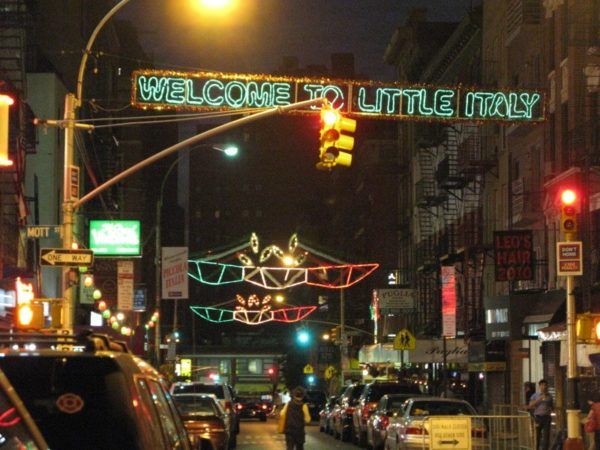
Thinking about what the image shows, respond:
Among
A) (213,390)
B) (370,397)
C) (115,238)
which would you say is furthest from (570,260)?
(213,390)

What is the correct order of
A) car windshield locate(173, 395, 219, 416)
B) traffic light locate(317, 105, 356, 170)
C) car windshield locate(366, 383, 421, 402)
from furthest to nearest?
car windshield locate(366, 383, 421, 402) → car windshield locate(173, 395, 219, 416) → traffic light locate(317, 105, 356, 170)

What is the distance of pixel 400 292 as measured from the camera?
2037 inches

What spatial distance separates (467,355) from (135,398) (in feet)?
127

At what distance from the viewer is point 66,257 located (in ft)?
72.7

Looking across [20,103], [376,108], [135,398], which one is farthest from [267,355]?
[135,398]

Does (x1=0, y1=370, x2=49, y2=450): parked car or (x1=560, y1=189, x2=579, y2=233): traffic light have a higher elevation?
(x1=560, y1=189, x2=579, y2=233): traffic light

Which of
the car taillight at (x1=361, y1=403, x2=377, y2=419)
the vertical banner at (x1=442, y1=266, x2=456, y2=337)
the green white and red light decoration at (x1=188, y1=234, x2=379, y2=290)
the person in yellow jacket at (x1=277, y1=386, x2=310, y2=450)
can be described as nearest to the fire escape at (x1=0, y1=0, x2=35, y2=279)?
the green white and red light decoration at (x1=188, y1=234, x2=379, y2=290)

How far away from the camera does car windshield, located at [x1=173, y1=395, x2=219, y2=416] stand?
2642 cm

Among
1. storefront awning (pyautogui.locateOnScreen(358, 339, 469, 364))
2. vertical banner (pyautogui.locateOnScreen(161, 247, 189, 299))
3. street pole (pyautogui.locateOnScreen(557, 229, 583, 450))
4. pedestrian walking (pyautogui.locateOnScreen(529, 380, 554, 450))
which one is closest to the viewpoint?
street pole (pyautogui.locateOnScreen(557, 229, 583, 450))

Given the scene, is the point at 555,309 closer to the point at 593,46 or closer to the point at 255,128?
the point at 593,46

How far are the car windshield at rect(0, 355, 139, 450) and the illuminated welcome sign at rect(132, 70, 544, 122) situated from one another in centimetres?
1766

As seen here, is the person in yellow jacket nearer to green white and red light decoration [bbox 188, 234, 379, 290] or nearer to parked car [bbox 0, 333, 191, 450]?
green white and red light decoration [bbox 188, 234, 379, 290]

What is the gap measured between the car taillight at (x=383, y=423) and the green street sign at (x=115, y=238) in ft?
23.9

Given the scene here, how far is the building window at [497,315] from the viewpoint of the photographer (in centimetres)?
Result: 3825
